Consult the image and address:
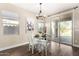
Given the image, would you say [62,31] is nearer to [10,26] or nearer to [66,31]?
[66,31]

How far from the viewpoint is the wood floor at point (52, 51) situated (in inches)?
77.3

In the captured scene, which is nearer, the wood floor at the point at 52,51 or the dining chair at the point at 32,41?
the wood floor at the point at 52,51

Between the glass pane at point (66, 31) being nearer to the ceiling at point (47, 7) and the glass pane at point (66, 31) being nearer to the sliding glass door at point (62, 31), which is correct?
the sliding glass door at point (62, 31)

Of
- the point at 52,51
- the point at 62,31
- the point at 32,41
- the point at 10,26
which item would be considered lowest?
the point at 52,51

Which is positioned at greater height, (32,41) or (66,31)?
(66,31)

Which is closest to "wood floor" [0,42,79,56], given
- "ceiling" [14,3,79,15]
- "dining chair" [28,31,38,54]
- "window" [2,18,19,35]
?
"dining chair" [28,31,38,54]

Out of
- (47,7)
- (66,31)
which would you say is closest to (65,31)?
(66,31)

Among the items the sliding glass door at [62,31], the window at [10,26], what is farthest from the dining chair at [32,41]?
the sliding glass door at [62,31]

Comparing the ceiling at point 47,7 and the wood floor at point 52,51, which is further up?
the ceiling at point 47,7

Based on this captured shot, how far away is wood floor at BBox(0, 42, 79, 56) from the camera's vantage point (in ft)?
6.44

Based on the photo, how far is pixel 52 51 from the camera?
202 centimetres

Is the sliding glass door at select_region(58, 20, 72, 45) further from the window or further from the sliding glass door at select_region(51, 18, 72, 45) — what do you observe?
the window

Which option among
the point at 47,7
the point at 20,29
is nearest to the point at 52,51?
the point at 20,29

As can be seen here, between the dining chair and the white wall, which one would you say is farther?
the dining chair
